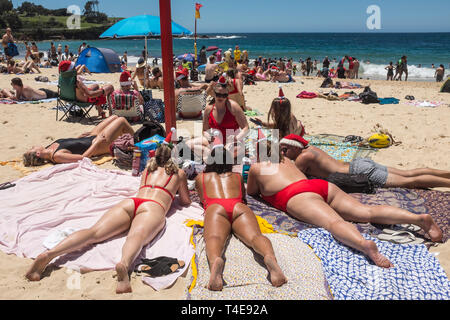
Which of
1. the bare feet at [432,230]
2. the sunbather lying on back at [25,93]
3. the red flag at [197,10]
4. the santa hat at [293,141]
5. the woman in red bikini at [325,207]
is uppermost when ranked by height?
the red flag at [197,10]

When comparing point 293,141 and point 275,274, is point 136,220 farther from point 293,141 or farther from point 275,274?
point 293,141

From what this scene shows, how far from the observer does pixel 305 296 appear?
238 cm

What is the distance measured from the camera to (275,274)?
2.45 meters

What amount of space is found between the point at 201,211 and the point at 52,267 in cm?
150

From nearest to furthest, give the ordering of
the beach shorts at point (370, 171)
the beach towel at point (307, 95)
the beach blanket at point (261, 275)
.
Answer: the beach blanket at point (261, 275) < the beach shorts at point (370, 171) < the beach towel at point (307, 95)

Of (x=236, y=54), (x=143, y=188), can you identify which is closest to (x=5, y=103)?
(x=143, y=188)

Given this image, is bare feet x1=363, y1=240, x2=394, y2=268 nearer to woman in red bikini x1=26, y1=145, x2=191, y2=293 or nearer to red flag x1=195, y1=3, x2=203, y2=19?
woman in red bikini x1=26, y1=145, x2=191, y2=293

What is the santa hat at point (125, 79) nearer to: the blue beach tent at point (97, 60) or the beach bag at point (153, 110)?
the beach bag at point (153, 110)

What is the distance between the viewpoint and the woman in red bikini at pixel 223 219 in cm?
246

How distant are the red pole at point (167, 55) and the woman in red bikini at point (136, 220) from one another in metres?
1.10

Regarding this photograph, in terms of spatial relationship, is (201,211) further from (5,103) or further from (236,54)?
(236,54)

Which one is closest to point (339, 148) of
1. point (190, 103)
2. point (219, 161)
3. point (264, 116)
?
point (264, 116)

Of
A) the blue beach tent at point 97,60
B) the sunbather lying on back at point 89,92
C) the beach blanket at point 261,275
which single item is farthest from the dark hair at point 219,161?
the blue beach tent at point 97,60

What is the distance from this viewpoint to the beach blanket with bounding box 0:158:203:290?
290 cm
